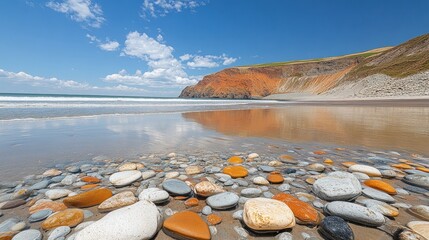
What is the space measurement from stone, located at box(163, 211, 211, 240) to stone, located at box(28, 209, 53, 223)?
3.61ft

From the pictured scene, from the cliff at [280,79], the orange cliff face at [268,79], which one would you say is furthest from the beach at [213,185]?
the orange cliff face at [268,79]

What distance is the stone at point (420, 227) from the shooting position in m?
1.33

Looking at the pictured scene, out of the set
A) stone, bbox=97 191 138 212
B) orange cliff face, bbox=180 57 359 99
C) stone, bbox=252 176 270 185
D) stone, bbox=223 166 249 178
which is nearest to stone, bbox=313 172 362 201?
stone, bbox=252 176 270 185

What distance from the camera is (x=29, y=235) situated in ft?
4.61

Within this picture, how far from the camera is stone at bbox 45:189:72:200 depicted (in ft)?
6.55

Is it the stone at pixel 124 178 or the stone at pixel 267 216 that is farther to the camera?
the stone at pixel 124 178

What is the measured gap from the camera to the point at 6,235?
55.4 inches

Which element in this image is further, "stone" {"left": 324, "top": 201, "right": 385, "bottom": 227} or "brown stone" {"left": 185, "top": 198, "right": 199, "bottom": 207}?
"brown stone" {"left": 185, "top": 198, "right": 199, "bottom": 207}

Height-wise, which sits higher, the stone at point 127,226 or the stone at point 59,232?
the stone at point 127,226

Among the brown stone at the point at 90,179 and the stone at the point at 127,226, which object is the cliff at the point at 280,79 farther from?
the stone at the point at 127,226

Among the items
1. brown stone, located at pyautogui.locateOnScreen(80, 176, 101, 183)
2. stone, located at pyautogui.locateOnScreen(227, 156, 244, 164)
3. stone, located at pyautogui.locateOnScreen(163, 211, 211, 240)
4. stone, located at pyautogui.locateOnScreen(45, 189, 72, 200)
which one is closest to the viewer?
stone, located at pyautogui.locateOnScreen(163, 211, 211, 240)

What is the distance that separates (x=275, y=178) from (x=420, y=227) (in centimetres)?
125

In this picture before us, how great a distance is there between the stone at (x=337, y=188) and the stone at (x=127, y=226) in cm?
162

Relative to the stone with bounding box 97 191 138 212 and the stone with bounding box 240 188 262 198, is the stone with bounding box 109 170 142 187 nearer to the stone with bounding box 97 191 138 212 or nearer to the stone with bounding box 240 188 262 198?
the stone with bounding box 97 191 138 212
